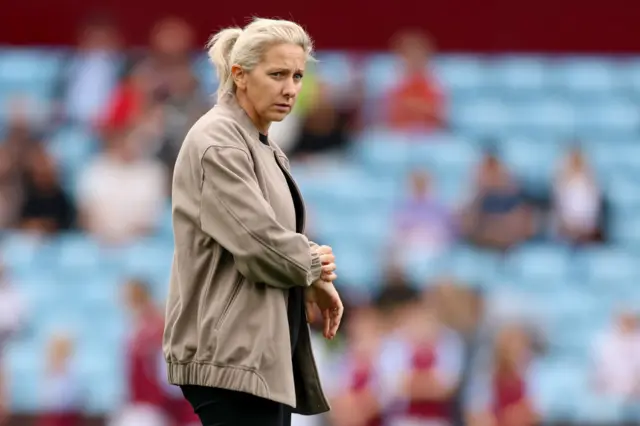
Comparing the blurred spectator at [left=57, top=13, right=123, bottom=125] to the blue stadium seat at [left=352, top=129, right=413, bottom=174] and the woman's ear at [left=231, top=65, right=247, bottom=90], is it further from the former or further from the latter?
the woman's ear at [left=231, top=65, right=247, bottom=90]

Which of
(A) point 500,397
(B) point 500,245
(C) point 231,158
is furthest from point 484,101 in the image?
(C) point 231,158

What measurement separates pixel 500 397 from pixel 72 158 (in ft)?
16.3

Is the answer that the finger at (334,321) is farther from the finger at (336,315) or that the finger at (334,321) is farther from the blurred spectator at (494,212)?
the blurred spectator at (494,212)

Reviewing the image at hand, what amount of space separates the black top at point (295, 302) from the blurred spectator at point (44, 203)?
25.5 feet

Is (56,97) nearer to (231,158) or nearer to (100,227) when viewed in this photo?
(100,227)

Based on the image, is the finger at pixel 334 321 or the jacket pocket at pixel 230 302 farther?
the finger at pixel 334 321

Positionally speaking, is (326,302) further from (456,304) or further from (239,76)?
(456,304)

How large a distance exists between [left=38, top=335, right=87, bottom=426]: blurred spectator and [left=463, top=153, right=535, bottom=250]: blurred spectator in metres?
A: 3.27

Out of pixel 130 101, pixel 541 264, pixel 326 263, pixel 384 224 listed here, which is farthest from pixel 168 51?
pixel 326 263

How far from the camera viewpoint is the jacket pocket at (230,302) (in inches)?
137

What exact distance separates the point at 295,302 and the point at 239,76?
1.93 feet

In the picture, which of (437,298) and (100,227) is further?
(100,227)

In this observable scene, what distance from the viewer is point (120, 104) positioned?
11.9m

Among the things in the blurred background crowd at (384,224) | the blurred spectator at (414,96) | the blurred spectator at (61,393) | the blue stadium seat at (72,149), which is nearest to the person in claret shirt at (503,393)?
the blurred background crowd at (384,224)
